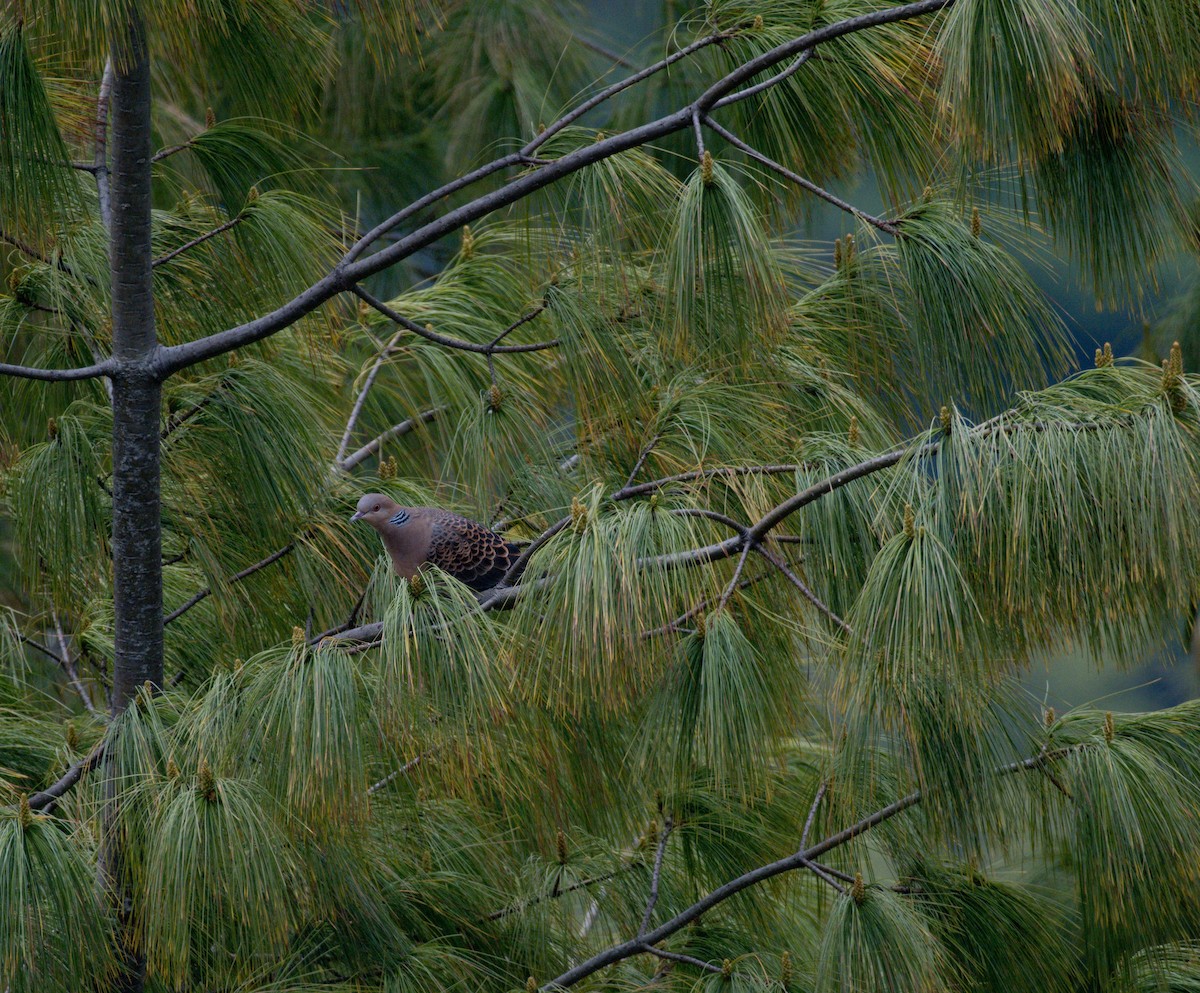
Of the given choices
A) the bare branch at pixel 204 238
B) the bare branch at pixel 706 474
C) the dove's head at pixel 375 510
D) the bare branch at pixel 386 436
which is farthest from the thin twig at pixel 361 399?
the bare branch at pixel 706 474

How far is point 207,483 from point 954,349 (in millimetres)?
1297

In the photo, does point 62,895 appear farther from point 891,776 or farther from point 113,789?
point 891,776

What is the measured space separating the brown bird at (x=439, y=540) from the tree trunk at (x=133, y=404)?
40 cm

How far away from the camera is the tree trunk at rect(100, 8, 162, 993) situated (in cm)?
205

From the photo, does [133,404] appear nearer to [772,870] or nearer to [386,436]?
[386,436]

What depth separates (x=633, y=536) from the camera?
5.36 feet

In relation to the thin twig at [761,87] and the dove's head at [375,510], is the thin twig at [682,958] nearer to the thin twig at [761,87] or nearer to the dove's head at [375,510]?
the dove's head at [375,510]

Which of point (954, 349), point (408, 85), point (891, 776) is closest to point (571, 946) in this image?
point (891, 776)

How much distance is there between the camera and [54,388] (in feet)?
8.25

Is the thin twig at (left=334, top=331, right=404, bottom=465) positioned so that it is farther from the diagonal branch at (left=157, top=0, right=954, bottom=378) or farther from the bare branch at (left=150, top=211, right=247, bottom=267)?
the diagonal branch at (left=157, top=0, right=954, bottom=378)

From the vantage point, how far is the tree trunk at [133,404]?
6.73ft

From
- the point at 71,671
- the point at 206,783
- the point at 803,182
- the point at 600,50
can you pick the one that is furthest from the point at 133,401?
the point at 600,50

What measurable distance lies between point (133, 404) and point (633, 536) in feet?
2.93

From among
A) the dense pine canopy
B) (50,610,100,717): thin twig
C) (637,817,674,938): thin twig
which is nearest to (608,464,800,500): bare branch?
the dense pine canopy
